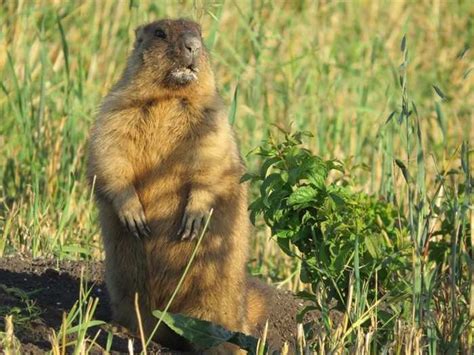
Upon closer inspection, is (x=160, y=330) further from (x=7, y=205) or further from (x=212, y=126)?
(x=7, y=205)

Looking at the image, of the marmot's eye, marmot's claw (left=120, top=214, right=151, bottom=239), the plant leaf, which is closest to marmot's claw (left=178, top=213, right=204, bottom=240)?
marmot's claw (left=120, top=214, right=151, bottom=239)

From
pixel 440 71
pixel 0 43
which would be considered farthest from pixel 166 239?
pixel 440 71

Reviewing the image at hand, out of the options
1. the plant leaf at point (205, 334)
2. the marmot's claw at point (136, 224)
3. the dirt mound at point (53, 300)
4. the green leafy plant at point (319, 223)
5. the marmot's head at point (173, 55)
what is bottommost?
the dirt mound at point (53, 300)

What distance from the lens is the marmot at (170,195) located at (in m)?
5.46

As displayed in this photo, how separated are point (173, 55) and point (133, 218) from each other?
0.84 m

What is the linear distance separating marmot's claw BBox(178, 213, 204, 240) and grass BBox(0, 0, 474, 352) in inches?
33.7

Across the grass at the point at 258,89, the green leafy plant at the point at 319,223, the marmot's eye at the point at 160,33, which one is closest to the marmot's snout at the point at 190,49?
the marmot's eye at the point at 160,33

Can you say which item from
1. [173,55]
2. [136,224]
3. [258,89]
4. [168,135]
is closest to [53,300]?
[136,224]

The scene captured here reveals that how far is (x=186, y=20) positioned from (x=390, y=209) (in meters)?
1.43

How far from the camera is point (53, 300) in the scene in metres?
5.67

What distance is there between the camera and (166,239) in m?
5.50

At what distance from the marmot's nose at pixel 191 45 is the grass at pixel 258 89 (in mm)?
526

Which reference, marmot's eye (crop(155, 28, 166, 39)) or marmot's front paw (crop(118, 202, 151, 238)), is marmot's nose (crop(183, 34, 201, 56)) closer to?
A: marmot's eye (crop(155, 28, 166, 39))

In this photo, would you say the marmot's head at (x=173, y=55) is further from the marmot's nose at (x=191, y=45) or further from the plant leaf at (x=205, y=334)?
the plant leaf at (x=205, y=334)
